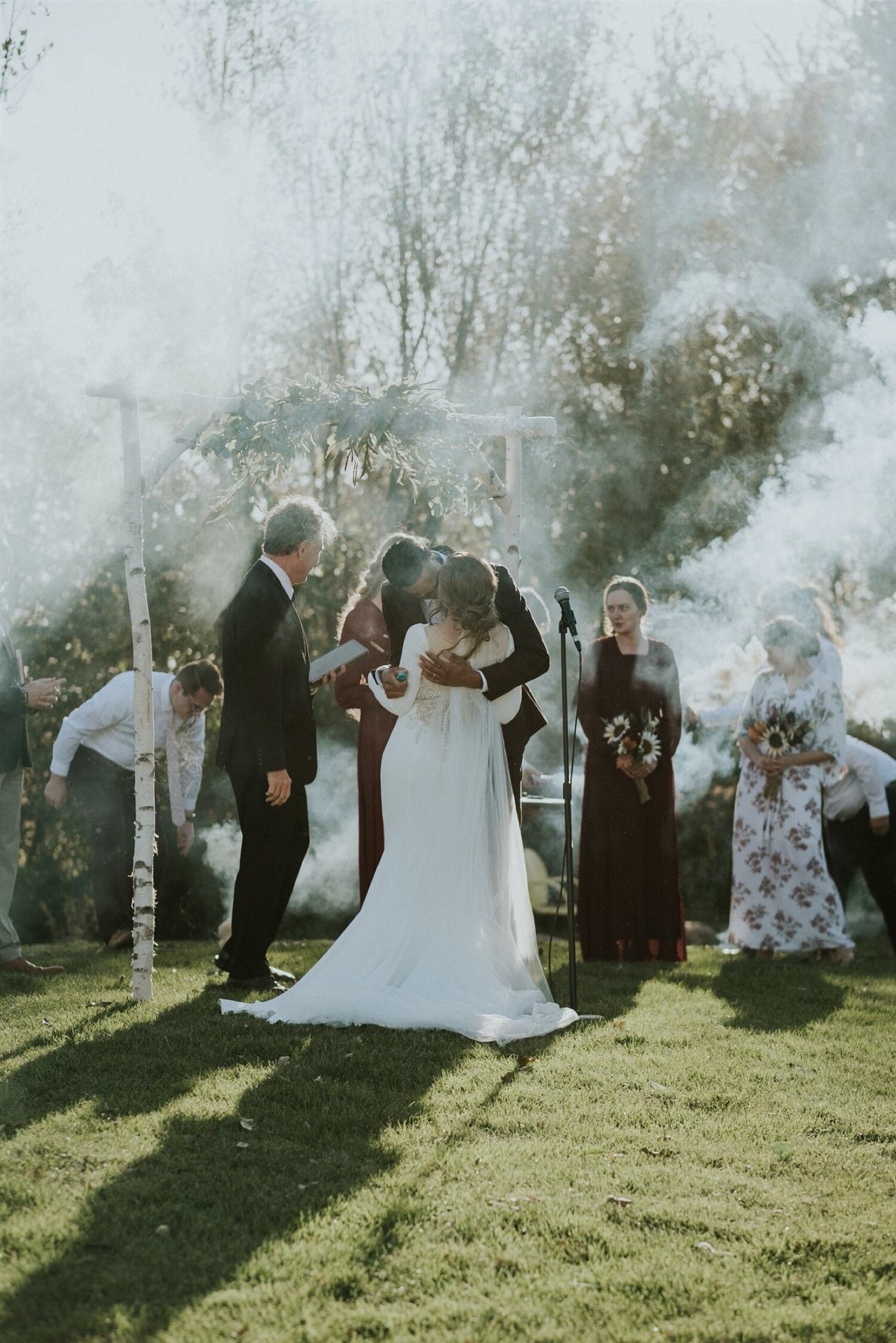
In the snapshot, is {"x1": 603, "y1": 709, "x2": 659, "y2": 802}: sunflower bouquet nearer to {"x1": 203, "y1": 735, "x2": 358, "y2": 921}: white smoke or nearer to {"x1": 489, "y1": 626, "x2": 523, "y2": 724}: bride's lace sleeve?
{"x1": 489, "y1": 626, "x2": 523, "y2": 724}: bride's lace sleeve

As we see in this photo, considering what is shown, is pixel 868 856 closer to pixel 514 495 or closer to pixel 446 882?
pixel 514 495

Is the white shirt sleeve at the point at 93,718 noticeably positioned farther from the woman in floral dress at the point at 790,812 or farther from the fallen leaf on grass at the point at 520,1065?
the fallen leaf on grass at the point at 520,1065

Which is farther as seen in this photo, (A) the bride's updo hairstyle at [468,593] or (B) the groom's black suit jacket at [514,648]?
(B) the groom's black suit jacket at [514,648]

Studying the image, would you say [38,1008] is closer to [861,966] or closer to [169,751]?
[169,751]

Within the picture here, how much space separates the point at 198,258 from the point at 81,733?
7.62 metres

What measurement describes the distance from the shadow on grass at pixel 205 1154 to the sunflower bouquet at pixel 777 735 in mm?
3950

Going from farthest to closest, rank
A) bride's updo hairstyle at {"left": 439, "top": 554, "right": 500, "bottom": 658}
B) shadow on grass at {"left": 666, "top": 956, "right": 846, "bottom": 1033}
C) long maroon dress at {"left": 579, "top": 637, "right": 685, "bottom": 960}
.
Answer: long maroon dress at {"left": 579, "top": 637, "right": 685, "bottom": 960}, shadow on grass at {"left": 666, "top": 956, "right": 846, "bottom": 1033}, bride's updo hairstyle at {"left": 439, "top": 554, "right": 500, "bottom": 658}

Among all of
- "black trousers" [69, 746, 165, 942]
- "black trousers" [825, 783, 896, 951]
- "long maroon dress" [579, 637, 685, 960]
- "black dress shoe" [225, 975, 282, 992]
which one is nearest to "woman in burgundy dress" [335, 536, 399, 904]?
"black dress shoe" [225, 975, 282, 992]

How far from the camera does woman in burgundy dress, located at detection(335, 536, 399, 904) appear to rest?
726 cm

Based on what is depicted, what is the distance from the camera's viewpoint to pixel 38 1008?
19.6 ft

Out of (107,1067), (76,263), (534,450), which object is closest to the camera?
(107,1067)

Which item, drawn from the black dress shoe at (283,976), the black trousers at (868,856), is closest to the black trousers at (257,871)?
the black dress shoe at (283,976)

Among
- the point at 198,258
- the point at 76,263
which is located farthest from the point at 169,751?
the point at 198,258

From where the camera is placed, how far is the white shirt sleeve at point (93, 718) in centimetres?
827
